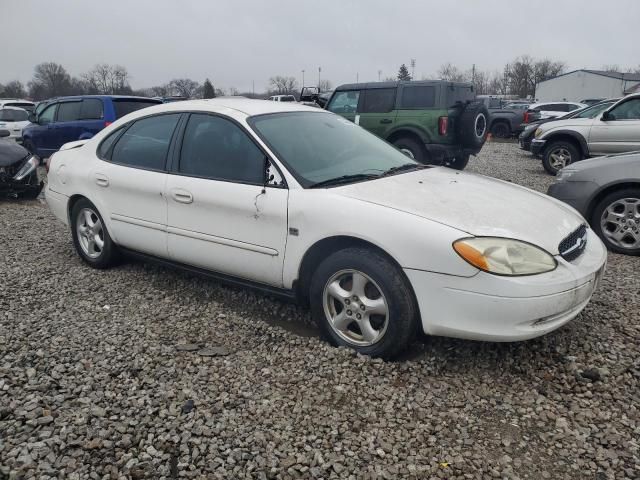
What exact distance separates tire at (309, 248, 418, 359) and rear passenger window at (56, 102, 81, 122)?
383 inches

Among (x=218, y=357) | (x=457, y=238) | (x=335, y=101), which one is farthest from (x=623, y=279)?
(x=335, y=101)

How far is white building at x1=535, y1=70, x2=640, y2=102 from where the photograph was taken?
55.2 meters

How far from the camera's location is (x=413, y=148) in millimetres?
9703

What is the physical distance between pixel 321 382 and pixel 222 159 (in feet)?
5.78

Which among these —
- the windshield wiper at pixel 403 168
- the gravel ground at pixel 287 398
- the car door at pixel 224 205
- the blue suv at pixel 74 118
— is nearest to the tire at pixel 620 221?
the gravel ground at pixel 287 398

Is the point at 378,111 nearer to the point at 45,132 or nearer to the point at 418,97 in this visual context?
the point at 418,97

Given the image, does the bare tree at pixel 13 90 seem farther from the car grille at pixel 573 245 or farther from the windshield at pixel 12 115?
the car grille at pixel 573 245

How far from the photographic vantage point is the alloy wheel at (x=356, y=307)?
2934 millimetres

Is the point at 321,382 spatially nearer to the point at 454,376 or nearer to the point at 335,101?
the point at 454,376

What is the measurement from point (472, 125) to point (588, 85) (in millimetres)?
58069

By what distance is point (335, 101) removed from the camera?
35.1 feet

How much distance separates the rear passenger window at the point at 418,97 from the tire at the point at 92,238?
6850mm

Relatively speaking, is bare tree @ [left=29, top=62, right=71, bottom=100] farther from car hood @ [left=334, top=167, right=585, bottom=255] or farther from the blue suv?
car hood @ [left=334, top=167, right=585, bottom=255]

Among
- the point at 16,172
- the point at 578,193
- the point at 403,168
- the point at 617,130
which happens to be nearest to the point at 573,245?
the point at 403,168
